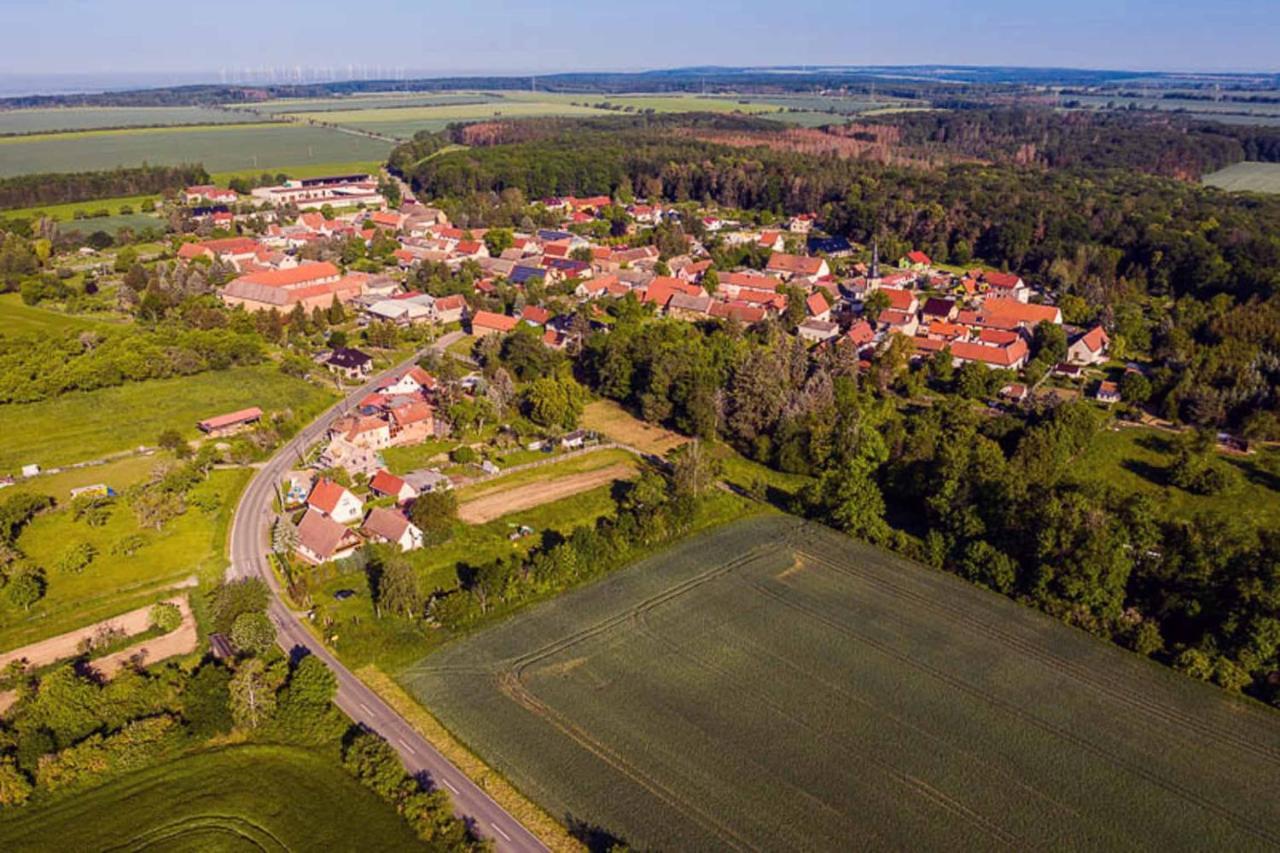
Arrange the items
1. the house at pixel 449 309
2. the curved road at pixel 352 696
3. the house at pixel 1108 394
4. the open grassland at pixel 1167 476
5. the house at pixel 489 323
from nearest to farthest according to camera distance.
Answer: the curved road at pixel 352 696 < the open grassland at pixel 1167 476 < the house at pixel 1108 394 < the house at pixel 489 323 < the house at pixel 449 309

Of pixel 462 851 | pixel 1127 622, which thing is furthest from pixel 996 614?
pixel 462 851

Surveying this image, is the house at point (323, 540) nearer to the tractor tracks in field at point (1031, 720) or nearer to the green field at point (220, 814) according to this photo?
the green field at point (220, 814)

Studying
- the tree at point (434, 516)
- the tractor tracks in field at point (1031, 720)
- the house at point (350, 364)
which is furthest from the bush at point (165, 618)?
the house at point (350, 364)

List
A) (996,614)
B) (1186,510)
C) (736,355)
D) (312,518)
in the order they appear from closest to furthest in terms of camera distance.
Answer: (996,614) → (312,518) → (1186,510) → (736,355)

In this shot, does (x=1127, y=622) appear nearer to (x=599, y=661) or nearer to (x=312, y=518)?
(x=599, y=661)

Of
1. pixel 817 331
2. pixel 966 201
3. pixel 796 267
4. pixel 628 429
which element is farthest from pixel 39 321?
pixel 966 201

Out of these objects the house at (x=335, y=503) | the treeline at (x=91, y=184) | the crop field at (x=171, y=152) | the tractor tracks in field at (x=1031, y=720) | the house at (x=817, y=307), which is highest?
the crop field at (x=171, y=152)

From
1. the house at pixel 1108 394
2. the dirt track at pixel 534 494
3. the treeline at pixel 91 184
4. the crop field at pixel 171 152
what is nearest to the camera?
the dirt track at pixel 534 494
